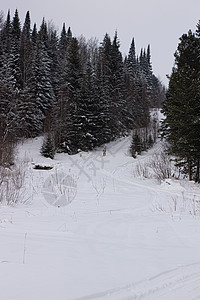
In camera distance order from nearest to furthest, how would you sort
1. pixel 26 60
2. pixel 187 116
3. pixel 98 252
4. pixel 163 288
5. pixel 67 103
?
pixel 163 288, pixel 98 252, pixel 187 116, pixel 67 103, pixel 26 60

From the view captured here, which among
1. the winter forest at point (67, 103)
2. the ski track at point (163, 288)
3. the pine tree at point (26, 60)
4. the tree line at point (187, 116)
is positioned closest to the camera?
the ski track at point (163, 288)

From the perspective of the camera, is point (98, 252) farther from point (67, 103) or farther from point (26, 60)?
point (26, 60)

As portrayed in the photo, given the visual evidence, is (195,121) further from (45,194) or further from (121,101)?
(121,101)

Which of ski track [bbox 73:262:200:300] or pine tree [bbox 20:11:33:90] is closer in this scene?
ski track [bbox 73:262:200:300]

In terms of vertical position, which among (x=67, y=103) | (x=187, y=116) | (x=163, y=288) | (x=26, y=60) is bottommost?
(x=163, y=288)

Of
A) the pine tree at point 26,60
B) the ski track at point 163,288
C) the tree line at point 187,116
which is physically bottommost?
the ski track at point 163,288

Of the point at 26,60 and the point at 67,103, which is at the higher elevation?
the point at 26,60

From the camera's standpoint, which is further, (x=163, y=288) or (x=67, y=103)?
(x=67, y=103)

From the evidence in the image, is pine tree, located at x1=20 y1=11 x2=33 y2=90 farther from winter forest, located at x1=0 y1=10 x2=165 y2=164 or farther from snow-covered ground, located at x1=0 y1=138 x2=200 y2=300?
snow-covered ground, located at x1=0 y1=138 x2=200 y2=300

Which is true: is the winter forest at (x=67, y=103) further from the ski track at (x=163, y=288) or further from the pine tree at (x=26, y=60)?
the ski track at (x=163, y=288)

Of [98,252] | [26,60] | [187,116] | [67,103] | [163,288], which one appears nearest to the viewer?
[163,288]

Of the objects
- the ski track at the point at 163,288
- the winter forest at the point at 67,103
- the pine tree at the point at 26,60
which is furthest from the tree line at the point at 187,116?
the pine tree at the point at 26,60

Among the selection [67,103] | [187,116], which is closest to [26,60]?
[67,103]

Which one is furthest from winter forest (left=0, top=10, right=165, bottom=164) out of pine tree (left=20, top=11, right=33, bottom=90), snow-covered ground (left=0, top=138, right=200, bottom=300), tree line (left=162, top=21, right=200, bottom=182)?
snow-covered ground (left=0, top=138, right=200, bottom=300)
